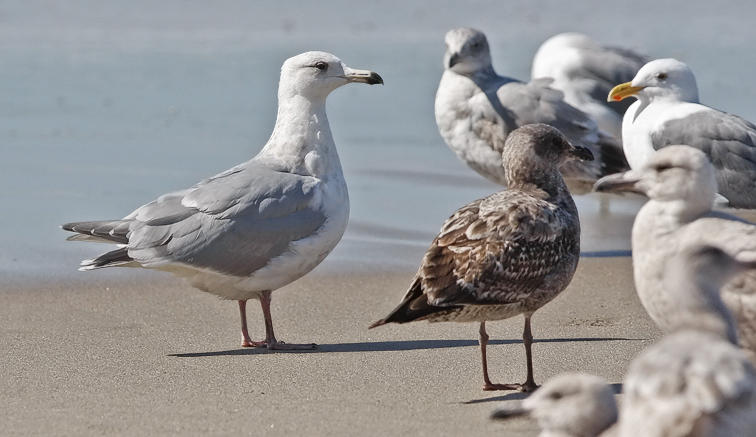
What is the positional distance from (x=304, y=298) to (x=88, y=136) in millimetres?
5059

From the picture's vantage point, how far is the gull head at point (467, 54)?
9.45 metres

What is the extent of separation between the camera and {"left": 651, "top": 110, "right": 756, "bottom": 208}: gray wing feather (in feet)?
25.6

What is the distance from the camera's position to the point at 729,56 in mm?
14977

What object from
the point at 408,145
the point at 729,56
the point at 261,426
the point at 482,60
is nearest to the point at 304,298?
the point at 261,426

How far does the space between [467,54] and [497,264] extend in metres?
4.64

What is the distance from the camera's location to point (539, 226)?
5.22m

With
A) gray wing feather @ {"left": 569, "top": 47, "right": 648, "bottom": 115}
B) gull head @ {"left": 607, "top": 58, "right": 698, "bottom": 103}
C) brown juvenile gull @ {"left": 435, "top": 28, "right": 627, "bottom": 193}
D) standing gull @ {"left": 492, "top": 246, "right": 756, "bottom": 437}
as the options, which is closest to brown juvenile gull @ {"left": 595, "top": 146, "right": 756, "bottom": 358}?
standing gull @ {"left": 492, "top": 246, "right": 756, "bottom": 437}

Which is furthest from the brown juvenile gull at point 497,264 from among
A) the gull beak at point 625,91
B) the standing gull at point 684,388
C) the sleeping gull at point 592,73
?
the sleeping gull at point 592,73

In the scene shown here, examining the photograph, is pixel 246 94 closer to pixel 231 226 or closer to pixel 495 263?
pixel 231 226

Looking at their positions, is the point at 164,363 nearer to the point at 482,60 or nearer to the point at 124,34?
the point at 482,60

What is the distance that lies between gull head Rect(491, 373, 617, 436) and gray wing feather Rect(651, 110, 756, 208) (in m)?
4.39

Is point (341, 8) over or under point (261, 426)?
over

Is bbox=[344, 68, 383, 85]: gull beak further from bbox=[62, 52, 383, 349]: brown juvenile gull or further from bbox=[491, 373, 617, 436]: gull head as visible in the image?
bbox=[491, 373, 617, 436]: gull head

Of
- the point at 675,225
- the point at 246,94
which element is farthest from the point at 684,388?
the point at 246,94
